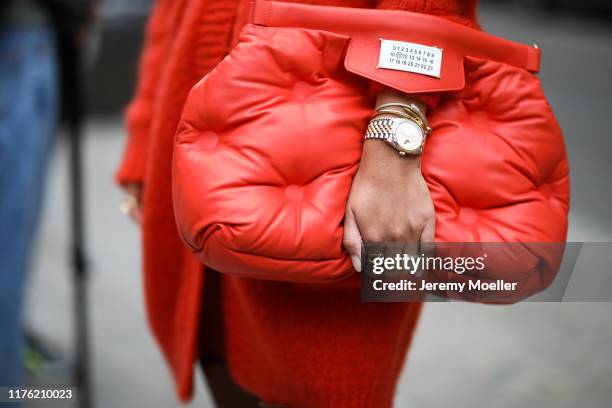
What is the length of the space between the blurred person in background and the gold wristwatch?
1.15 m

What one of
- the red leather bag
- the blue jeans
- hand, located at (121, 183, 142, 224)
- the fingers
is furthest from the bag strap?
the blue jeans

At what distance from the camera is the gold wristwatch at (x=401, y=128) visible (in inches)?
32.4

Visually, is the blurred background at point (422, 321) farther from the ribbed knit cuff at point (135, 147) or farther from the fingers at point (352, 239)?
the ribbed knit cuff at point (135, 147)

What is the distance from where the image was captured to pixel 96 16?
198cm

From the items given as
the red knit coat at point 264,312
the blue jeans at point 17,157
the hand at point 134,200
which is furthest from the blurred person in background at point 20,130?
the red knit coat at point 264,312

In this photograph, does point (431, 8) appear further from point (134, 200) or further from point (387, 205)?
point (134, 200)

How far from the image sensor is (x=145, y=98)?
139 cm

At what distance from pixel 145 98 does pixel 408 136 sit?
0.72 meters

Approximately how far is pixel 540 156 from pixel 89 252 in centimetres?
251

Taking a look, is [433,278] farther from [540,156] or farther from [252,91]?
[252,91]

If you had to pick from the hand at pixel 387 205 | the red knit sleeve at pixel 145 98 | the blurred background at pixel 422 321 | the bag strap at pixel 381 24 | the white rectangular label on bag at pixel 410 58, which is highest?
the bag strap at pixel 381 24

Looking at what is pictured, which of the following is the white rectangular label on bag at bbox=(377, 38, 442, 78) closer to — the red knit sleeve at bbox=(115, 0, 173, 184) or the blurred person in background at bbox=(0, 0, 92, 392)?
the red knit sleeve at bbox=(115, 0, 173, 184)

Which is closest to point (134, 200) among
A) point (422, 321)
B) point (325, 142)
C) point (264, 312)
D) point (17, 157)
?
point (17, 157)

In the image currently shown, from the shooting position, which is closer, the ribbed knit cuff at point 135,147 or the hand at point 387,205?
the hand at point 387,205
